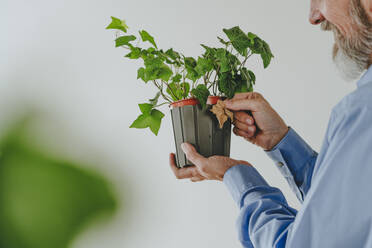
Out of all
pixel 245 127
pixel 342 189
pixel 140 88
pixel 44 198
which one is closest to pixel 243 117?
pixel 245 127

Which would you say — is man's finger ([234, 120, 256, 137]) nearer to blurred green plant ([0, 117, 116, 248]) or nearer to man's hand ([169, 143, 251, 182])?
man's hand ([169, 143, 251, 182])

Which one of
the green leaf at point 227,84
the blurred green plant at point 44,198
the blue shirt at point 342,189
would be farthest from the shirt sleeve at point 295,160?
the blurred green plant at point 44,198

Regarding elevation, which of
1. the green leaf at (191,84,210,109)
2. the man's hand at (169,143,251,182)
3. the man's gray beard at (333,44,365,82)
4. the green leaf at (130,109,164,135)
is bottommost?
the man's hand at (169,143,251,182)

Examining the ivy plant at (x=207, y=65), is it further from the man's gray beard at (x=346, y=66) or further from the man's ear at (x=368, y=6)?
the man's ear at (x=368, y=6)

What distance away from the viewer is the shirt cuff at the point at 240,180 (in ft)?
3.12

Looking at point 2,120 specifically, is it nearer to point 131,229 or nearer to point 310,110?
point 131,229

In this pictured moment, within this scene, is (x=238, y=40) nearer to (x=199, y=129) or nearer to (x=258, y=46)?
(x=258, y=46)

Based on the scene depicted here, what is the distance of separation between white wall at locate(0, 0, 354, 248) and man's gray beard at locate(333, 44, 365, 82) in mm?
732

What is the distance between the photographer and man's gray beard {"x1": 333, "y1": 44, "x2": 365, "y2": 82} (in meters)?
0.96

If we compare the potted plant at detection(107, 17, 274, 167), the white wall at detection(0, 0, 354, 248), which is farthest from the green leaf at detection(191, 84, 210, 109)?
the white wall at detection(0, 0, 354, 248)

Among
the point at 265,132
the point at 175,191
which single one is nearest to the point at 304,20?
the point at 265,132

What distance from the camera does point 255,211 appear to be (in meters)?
0.87

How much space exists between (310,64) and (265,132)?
2.18 ft

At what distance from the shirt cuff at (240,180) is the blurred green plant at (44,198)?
895 mm
